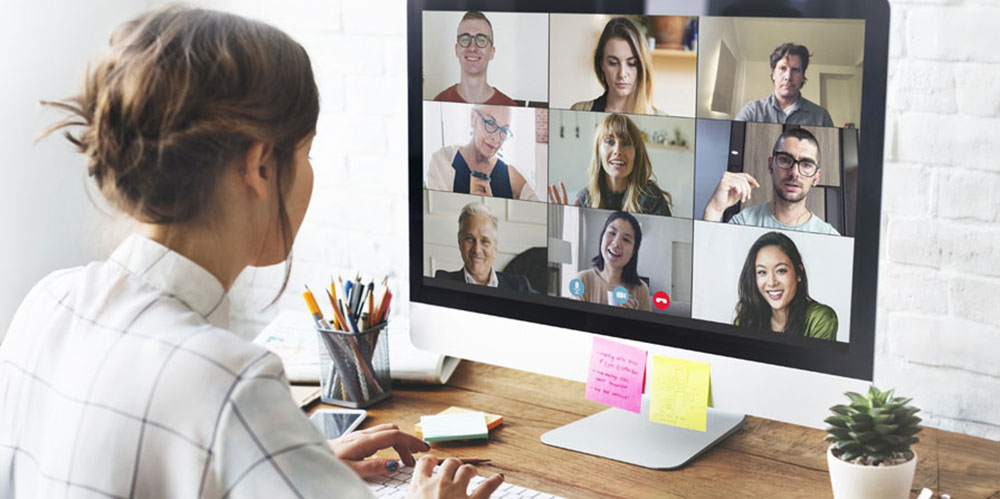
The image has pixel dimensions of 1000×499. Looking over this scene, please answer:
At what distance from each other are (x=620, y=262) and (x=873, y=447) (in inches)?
13.7

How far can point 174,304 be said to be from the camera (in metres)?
0.82

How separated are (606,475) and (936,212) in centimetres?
56

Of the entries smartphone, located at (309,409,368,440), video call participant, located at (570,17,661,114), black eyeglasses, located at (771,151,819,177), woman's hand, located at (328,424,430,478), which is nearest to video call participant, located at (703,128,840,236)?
black eyeglasses, located at (771,151,819,177)

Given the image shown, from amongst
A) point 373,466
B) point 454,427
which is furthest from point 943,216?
point 373,466

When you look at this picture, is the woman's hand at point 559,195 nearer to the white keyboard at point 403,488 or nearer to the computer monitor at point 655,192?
the computer monitor at point 655,192

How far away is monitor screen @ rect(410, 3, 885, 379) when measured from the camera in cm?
107

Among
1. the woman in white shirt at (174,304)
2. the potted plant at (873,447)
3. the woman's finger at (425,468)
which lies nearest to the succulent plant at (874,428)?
the potted plant at (873,447)

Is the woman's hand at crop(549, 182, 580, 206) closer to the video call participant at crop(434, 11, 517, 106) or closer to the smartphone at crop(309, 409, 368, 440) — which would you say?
the video call participant at crop(434, 11, 517, 106)

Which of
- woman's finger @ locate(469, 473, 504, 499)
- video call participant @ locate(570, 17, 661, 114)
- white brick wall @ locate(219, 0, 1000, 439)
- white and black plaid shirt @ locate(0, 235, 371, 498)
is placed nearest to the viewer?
white and black plaid shirt @ locate(0, 235, 371, 498)

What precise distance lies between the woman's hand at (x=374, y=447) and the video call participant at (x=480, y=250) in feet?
0.75

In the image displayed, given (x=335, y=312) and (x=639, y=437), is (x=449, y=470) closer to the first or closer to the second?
(x=639, y=437)

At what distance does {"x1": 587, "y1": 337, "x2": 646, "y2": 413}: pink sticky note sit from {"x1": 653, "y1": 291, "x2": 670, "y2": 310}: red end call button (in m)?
0.07

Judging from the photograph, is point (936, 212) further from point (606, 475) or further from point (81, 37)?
point (81, 37)

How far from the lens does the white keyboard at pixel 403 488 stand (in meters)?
1.13
